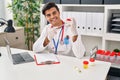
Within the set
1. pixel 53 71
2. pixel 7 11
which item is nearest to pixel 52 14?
pixel 53 71

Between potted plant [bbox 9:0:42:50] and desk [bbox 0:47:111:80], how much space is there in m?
1.73

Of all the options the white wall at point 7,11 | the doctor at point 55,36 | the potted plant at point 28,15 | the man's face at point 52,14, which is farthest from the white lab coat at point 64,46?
the white wall at point 7,11

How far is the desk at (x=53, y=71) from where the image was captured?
1190 millimetres

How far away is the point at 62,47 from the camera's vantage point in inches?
73.0

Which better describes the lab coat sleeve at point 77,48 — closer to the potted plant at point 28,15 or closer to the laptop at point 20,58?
the laptop at point 20,58

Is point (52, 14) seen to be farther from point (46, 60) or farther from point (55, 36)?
point (46, 60)

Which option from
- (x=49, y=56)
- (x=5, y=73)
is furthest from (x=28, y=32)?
(x=5, y=73)

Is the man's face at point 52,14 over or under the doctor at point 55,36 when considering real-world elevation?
Answer: over

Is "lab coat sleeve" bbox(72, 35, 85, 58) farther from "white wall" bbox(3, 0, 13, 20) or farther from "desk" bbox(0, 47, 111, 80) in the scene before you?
"white wall" bbox(3, 0, 13, 20)

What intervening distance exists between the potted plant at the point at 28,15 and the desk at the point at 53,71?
68.3 inches

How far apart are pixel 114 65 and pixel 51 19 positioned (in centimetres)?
90

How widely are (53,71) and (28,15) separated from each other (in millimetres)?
2067

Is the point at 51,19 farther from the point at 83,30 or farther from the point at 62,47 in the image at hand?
the point at 83,30

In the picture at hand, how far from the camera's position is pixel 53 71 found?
129cm
